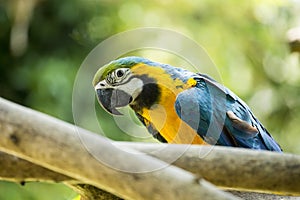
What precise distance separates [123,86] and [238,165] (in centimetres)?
71

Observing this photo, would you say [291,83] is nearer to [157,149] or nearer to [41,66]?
[41,66]

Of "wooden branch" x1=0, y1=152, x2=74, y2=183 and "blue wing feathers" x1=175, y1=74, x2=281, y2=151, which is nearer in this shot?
"wooden branch" x1=0, y1=152, x2=74, y2=183

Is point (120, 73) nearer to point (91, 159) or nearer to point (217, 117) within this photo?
point (217, 117)

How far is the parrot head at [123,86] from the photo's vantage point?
158 cm

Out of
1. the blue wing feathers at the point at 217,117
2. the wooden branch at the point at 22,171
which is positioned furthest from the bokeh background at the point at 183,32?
the wooden branch at the point at 22,171

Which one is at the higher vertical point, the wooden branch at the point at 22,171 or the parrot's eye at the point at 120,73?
the wooden branch at the point at 22,171

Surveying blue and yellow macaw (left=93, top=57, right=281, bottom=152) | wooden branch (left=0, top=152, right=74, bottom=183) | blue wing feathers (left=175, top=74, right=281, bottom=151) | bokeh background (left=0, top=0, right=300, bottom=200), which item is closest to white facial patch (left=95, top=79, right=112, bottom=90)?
blue and yellow macaw (left=93, top=57, right=281, bottom=152)

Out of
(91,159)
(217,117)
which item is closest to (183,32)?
(217,117)

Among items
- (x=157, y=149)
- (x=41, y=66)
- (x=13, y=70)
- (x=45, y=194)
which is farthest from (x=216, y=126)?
(x=13, y=70)

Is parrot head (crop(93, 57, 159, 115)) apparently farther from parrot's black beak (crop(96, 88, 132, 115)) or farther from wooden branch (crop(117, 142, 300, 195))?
wooden branch (crop(117, 142, 300, 195))

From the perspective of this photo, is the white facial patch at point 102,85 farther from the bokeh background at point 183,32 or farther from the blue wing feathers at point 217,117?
the bokeh background at point 183,32

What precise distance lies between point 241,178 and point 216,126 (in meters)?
0.73

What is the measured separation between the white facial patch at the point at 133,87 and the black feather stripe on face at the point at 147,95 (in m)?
0.01

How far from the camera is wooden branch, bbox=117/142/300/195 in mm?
883
